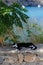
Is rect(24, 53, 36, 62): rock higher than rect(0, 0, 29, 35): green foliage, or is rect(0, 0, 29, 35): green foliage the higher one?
rect(0, 0, 29, 35): green foliage

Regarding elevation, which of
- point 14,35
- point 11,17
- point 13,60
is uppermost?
point 11,17

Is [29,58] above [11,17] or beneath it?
beneath

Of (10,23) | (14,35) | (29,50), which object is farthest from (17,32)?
(29,50)

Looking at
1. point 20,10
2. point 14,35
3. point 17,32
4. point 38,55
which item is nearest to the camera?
point 38,55

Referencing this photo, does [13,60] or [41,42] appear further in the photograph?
[41,42]

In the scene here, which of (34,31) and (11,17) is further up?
(11,17)

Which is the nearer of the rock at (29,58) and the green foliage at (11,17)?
the rock at (29,58)

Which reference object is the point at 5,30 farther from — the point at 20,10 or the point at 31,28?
the point at 31,28

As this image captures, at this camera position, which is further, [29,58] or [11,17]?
[11,17]

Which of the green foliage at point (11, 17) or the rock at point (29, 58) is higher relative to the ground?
the green foliage at point (11, 17)

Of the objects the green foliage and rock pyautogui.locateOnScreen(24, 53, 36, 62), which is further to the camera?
the green foliage

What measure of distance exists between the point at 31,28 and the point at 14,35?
0.35 metres

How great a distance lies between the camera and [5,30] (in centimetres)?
234

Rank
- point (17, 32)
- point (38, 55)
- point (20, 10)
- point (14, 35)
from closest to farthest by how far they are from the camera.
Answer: point (38, 55), point (20, 10), point (14, 35), point (17, 32)
